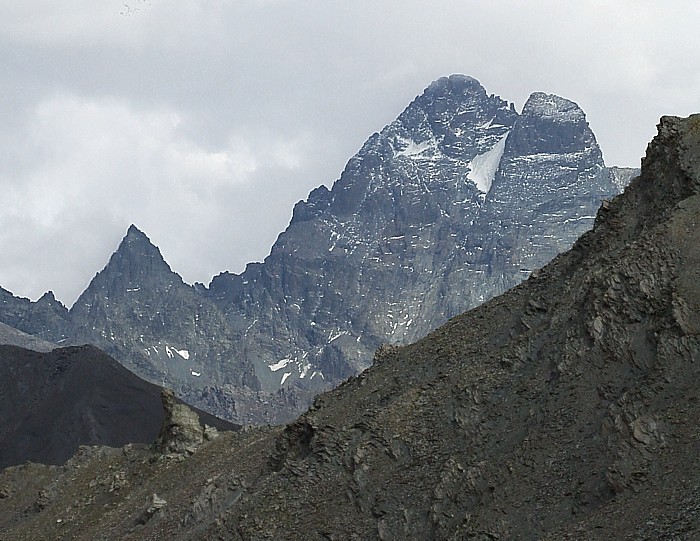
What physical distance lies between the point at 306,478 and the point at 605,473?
1766 cm

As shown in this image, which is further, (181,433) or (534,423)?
(181,433)

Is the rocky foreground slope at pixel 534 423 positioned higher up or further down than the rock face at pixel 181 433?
further down

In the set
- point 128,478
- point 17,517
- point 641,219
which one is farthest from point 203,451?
point 641,219

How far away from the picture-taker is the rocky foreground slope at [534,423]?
41.3m

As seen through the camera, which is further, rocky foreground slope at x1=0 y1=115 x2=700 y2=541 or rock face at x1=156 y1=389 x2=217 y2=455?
rock face at x1=156 y1=389 x2=217 y2=455

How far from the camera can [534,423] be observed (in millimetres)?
47688

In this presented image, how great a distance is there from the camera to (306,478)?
55.1m

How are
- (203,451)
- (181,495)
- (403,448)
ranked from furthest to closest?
(203,451) < (181,495) < (403,448)

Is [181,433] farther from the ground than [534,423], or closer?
farther from the ground

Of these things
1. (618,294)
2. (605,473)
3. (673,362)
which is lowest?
(605,473)

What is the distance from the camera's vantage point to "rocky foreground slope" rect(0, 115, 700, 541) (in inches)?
1625

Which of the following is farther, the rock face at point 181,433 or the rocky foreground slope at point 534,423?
the rock face at point 181,433

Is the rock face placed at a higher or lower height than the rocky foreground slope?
higher

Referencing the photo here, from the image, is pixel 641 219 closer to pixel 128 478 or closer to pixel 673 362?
pixel 673 362
